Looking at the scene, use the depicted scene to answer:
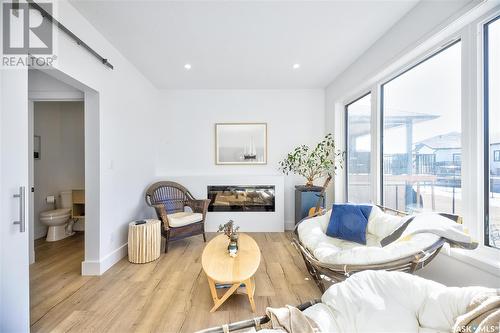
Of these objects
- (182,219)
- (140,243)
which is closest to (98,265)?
(140,243)

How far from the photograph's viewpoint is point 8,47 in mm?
1344

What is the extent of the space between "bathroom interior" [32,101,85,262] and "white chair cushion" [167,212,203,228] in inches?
65.8

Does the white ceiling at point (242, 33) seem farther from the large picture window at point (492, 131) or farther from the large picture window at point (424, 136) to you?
the large picture window at point (492, 131)

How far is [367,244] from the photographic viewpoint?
83.8 inches

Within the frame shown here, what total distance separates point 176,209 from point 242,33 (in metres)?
2.84

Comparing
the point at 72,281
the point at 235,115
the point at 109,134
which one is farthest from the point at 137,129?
the point at 72,281

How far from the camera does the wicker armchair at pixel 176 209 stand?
2.93 metres

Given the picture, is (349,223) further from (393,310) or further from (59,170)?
(59,170)

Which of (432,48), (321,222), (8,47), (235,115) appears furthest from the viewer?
(235,115)

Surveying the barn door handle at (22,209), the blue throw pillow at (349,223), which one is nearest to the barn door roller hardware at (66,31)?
the barn door handle at (22,209)

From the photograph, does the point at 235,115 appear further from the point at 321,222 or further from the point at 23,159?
the point at 23,159

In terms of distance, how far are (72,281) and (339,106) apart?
14.8 ft

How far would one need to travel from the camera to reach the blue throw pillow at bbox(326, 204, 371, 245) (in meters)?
2.20

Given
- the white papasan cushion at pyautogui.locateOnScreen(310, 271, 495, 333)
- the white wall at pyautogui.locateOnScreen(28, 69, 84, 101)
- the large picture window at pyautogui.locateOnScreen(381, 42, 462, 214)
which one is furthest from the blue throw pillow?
the white wall at pyautogui.locateOnScreen(28, 69, 84, 101)
